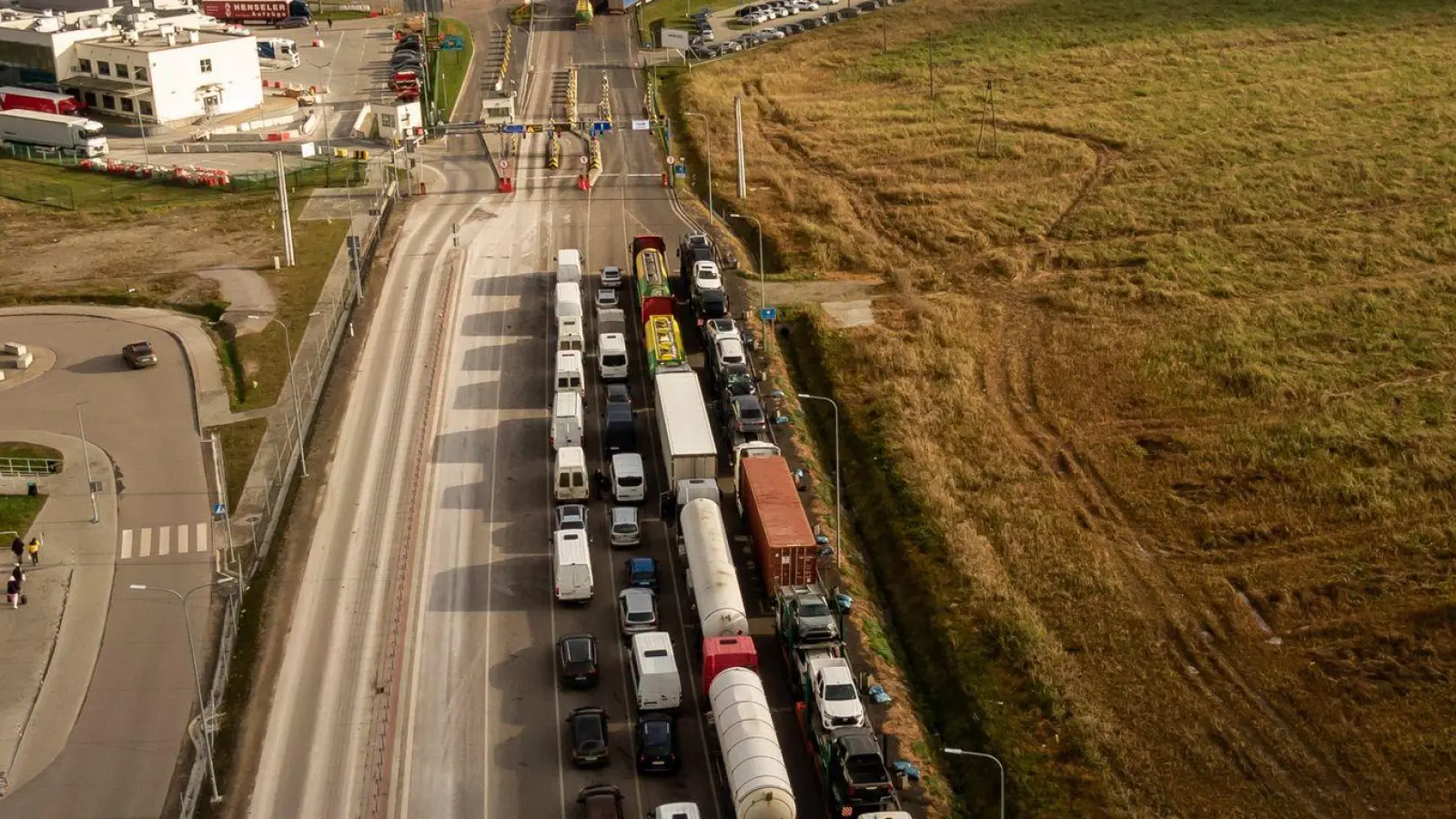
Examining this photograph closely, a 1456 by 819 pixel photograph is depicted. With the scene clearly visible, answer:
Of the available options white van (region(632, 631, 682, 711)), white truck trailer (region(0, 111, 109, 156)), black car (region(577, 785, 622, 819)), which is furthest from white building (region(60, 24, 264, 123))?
black car (region(577, 785, 622, 819))

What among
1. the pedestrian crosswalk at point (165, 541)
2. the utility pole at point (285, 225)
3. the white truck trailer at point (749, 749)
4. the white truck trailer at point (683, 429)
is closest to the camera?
the white truck trailer at point (749, 749)

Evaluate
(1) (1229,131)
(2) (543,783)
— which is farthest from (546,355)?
(1) (1229,131)

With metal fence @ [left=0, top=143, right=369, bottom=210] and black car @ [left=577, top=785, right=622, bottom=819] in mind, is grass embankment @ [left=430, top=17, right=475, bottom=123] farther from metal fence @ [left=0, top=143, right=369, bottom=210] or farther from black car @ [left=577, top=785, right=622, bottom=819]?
black car @ [left=577, top=785, right=622, bottom=819]

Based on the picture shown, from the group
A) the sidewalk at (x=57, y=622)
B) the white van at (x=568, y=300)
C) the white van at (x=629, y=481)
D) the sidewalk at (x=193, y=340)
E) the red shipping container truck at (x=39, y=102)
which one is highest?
the red shipping container truck at (x=39, y=102)

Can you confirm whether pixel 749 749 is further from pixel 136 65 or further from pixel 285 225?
pixel 136 65

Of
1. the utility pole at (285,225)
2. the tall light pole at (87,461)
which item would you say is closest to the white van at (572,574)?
the tall light pole at (87,461)

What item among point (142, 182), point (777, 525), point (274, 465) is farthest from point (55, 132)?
point (777, 525)

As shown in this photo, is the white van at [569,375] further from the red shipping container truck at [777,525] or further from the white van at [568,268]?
the red shipping container truck at [777,525]
